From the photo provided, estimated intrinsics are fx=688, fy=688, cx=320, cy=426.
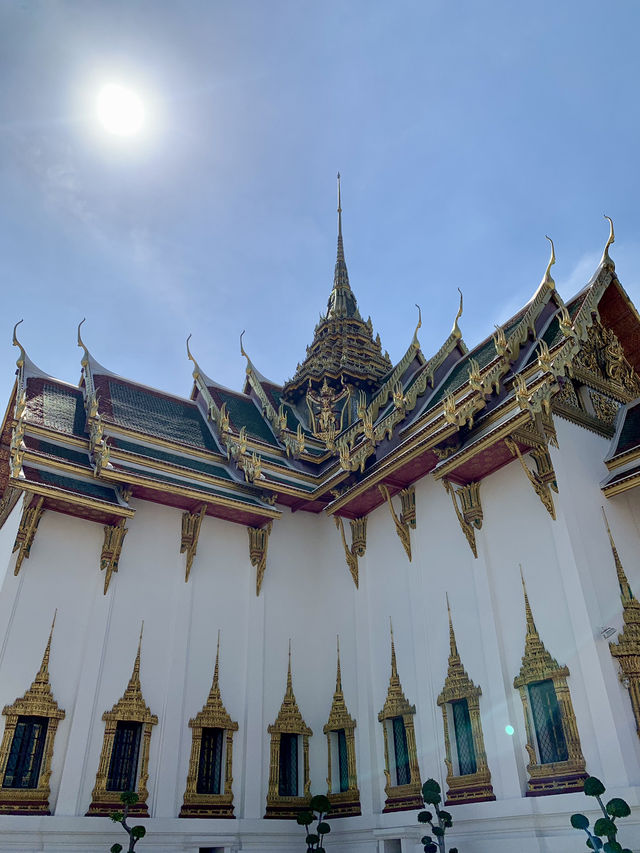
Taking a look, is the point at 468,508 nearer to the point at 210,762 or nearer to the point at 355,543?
the point at 355,543

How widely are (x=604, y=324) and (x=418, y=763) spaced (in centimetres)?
667

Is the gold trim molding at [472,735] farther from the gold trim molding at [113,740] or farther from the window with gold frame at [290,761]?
the gold trim molding at [113,740]

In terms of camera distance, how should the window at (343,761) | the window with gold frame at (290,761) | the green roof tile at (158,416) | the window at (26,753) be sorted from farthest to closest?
1. the green roof tile at (158,416)
2. the window at (343,761)
3. the window with gold frame at (290,761)
4. the window at (26,753)

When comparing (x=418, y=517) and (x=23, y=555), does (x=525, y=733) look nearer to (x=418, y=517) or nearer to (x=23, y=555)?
(x=418, y=517)

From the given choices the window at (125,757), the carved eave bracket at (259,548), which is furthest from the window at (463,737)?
the window at (125,757)

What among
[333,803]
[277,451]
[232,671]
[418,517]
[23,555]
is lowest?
[333,803]

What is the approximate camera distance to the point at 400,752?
873cm

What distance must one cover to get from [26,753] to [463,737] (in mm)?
4999

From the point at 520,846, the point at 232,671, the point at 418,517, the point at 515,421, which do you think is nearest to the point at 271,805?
the point at 232,671

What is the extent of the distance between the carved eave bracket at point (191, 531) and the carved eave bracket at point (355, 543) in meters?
2.13

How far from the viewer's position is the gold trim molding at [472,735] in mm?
7414

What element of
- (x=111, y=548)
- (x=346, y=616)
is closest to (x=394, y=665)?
(x=346, y=616)

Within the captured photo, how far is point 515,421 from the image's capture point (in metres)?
7.68

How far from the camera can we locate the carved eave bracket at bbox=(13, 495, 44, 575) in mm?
8641
